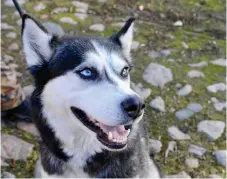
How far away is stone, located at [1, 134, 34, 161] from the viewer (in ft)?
15.3

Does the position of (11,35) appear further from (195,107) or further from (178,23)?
(195,107)

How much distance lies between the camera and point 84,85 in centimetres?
338

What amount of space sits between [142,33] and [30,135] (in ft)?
9.60

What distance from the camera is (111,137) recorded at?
3398mm

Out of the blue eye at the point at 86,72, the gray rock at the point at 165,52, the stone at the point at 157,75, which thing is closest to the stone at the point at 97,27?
the gray rock at the point at 165,52

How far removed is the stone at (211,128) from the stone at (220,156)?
0.74 feet

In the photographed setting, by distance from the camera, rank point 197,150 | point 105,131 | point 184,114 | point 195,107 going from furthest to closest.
Answer: point 195,107
point 184,114
point 197,150
point 105,131

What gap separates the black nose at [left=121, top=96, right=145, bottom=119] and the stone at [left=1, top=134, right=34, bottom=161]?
6.53 ft

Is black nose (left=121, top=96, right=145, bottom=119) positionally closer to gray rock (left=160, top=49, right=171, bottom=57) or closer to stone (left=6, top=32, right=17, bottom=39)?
gray rock (left=160, top=49, right=171, bottom=57)

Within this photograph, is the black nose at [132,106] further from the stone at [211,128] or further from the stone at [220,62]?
the stone at [220,62]

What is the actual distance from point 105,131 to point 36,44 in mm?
956

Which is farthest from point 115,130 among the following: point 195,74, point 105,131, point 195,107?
point 195,74

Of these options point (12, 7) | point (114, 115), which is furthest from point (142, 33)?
point (114, 115)

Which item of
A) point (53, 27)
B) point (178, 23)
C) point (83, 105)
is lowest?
point (178, 23)
